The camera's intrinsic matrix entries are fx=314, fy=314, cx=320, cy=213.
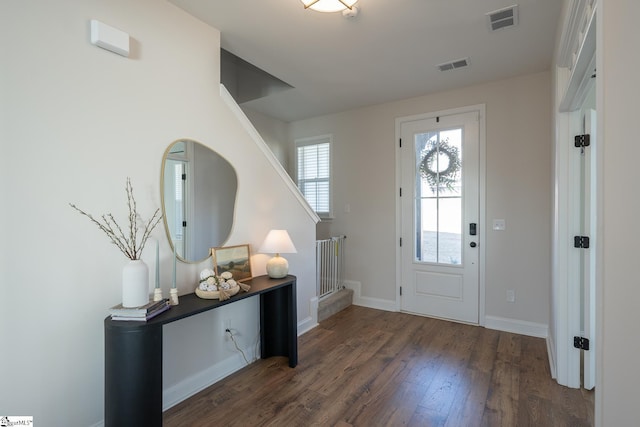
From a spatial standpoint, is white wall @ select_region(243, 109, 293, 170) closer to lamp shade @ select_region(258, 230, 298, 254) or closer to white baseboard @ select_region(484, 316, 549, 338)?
lamp shade @ select_region(258, 230, 298, 254)

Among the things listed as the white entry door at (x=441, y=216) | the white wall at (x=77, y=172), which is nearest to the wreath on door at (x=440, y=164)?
the white entry door at (x=441, y=216)

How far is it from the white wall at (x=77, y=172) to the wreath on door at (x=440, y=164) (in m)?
2.62

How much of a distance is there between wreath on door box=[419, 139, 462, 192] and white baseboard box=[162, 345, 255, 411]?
2720mm

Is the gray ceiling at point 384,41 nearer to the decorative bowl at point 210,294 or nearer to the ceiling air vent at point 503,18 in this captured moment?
Answer: the ceiling air vent at point 503,18

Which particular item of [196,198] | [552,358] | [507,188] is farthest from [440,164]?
[196,198]

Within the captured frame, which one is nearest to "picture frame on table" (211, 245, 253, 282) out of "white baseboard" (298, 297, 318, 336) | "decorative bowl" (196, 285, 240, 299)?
"decorative bowl" (196, 285, 240, 299)

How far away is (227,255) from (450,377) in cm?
199

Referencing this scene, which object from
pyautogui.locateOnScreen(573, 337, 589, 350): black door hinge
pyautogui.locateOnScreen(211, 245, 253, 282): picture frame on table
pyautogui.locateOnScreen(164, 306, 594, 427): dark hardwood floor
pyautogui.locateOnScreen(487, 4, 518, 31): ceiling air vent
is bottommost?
pyautogui.locateOnScreen(164, 306, 594, 427): dark hardwood floor

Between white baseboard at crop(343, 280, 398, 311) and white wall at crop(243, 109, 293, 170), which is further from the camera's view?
white wall at crop(243, 109, 293, 170)

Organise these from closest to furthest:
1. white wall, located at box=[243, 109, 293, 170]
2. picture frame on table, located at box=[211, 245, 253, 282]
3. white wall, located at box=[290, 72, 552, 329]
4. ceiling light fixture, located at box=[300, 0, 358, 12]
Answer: ceiling light fixture, located at box=[300, 0, 358, 12] < picture frame on table, located at box=[211, 245, 253, 282] < white wall, located at box=[290, 72, 552, 329] < white wall, located at box=[243, 109, 293, 170]

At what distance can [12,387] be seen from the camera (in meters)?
Answer: 1.48

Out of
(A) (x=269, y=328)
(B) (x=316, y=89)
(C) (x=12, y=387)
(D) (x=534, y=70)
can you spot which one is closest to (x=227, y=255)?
(A) (x=269, y=328)

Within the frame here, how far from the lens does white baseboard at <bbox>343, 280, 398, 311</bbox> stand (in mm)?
4074

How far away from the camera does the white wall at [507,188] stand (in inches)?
127
